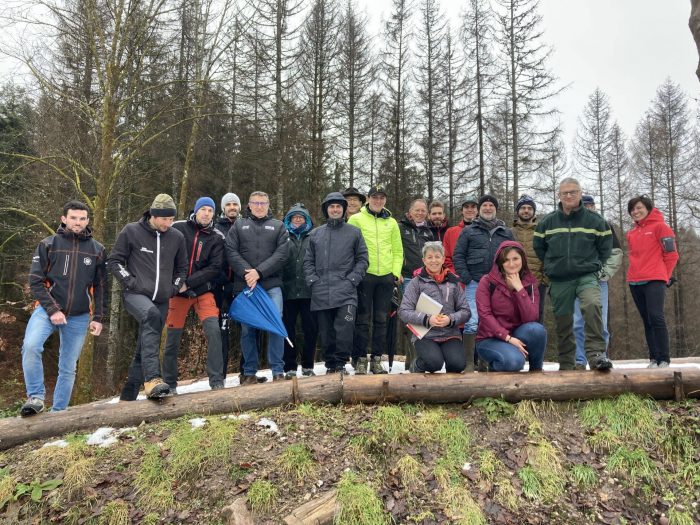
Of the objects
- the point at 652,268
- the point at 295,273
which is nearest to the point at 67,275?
the point at 295,273

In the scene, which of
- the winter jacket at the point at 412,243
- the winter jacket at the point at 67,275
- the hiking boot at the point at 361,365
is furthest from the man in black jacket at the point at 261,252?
the winter jacket at the point at 412,243

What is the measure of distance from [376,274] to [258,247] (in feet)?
5.43

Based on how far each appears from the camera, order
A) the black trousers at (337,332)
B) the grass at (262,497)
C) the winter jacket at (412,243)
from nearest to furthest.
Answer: the grass at (262,497), the black trousers at (337,332), the winter jacket at (412,243)

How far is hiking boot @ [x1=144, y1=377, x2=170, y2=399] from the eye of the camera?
466cm

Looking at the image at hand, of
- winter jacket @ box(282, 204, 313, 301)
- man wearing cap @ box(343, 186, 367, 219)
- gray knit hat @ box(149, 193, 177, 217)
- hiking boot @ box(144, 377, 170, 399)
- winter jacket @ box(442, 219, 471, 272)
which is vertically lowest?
hiking boot @ box(144, 377, 170, 399)

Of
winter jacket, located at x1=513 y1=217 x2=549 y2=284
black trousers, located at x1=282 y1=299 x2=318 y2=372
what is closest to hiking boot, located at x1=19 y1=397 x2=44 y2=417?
black trousers, located at x1=282 y1=299 x2=318 y2=372

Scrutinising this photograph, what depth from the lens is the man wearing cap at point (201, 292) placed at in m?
5.48

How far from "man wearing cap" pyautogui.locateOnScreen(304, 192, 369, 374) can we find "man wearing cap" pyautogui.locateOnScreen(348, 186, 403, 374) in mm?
246

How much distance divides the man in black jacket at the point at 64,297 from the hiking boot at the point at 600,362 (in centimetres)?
550

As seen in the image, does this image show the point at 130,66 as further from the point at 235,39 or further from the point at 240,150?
the point at 240,150

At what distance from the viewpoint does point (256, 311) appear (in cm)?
568

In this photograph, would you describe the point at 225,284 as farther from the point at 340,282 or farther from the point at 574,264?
the point at 574,264

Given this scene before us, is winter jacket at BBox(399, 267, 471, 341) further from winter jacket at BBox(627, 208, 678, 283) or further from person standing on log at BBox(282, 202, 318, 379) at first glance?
winter jacket at BBox(627, 208, 678, 283)

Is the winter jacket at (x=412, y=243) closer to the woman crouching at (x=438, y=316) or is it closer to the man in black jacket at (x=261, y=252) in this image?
the woman crouching at (x=438, y=316)
